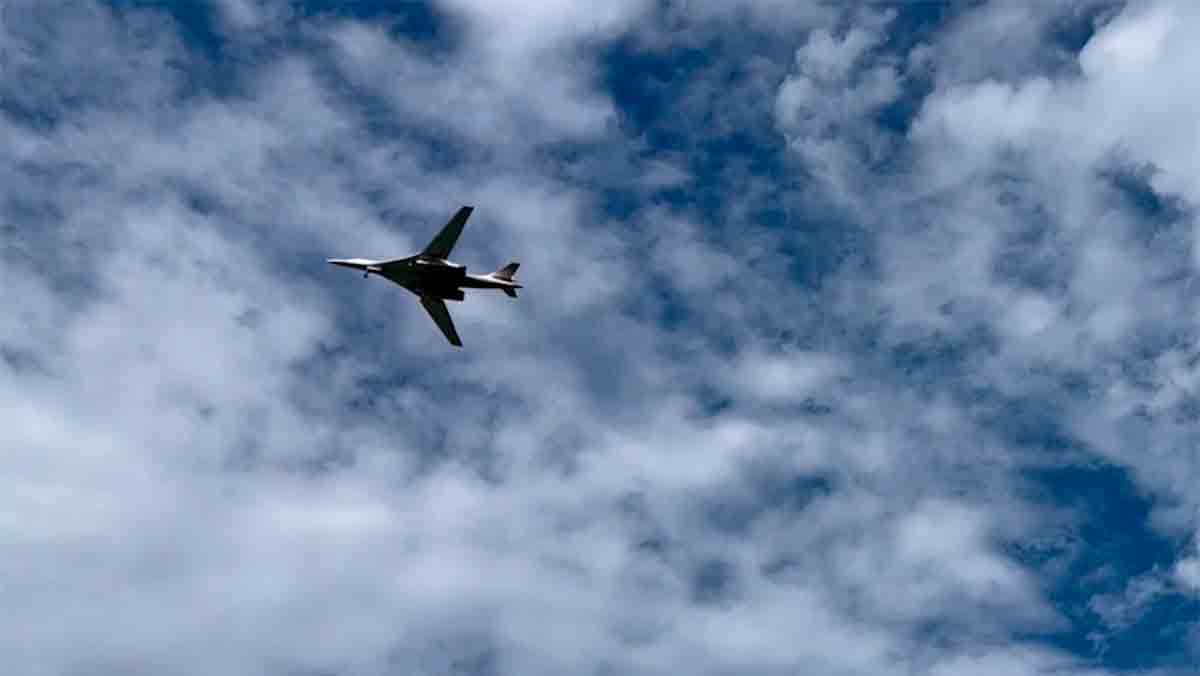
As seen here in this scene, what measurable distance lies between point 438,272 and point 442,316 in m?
11.5

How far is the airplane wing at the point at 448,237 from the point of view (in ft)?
580

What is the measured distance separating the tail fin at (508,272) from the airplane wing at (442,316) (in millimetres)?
9890

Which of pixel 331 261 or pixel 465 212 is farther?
pixel 331 261

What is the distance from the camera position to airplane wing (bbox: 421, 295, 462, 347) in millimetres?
188750

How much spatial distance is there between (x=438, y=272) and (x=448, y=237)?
5.27 m

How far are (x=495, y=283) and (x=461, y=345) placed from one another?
45.4 ft

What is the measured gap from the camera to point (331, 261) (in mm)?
189500

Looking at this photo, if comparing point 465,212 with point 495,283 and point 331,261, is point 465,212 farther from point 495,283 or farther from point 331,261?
point 331,261

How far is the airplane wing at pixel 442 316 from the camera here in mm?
188750

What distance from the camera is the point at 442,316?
191m

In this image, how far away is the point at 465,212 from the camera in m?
177

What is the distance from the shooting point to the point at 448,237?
178 meters

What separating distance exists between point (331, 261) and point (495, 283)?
24.5m

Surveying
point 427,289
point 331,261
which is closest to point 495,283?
point 427,289
